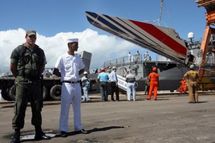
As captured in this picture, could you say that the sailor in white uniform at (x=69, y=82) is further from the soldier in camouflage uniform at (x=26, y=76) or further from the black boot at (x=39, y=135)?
the soldier in camouflage uniform at (x=26, y=76)

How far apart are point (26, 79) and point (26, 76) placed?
0.05 meters

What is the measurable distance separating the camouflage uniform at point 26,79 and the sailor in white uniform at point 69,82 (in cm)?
70

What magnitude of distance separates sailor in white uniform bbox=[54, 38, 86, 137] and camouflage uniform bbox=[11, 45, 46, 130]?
70 cm

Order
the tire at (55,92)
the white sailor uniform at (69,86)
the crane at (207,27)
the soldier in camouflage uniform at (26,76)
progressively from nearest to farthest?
1. the soldier in camouflage uniform at (26,76)
2. the white sailor uniform at (69,86)
3. the tire at (55,92)
4. the crane at (207,27)

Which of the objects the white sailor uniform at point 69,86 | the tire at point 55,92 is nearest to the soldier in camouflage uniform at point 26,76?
the white sailor uniform at point 69,86

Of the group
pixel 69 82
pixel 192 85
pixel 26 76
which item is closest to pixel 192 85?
pixel 192 85

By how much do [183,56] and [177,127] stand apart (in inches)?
805

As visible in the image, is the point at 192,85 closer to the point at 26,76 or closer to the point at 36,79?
the point at 36,79

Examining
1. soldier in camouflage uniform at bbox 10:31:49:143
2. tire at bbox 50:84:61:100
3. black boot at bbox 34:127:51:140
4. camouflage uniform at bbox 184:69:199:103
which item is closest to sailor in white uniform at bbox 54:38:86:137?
black boot at bbox 34:127:51:140

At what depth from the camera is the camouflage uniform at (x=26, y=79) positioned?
6848 millimetres

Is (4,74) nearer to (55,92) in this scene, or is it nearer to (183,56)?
(55,92)

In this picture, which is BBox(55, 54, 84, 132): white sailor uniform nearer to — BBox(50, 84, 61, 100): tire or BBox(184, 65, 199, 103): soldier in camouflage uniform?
BBox(184, 65, 199, 103): soldier in camouflage uniform

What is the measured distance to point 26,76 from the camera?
6.90 m

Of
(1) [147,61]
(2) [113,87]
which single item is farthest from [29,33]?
(1) [147,61]
